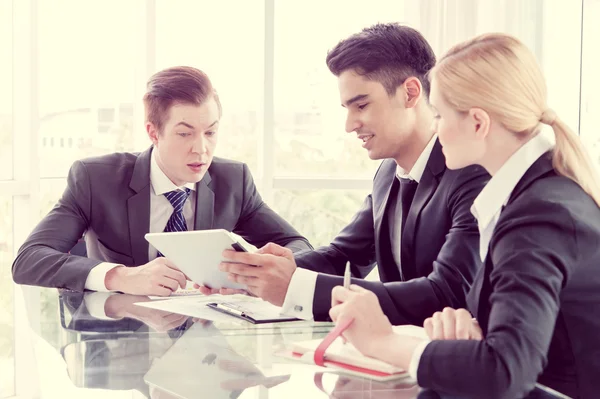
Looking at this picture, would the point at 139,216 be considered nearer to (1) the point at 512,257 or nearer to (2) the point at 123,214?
(2) the point at 123,214

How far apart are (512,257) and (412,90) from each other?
3.98ft

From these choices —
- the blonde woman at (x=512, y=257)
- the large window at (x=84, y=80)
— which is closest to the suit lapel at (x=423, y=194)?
the blonde woman at (x=512, y=257)

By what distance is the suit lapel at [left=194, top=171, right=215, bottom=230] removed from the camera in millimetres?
2914

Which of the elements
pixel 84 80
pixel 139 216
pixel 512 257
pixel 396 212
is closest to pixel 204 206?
pixel 139 216

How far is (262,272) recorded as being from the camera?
82.3 inches

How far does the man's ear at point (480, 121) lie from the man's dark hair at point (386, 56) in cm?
91

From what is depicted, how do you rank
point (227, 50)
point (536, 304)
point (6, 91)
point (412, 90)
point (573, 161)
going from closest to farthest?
point (536, 304) → point (573, 161) → point (412, 90) → point (6, 91) → point (227, 50)

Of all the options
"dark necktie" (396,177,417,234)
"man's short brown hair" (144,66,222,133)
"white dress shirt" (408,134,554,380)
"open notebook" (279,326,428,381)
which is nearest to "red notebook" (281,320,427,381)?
"open notebook" (279,326,428,381)

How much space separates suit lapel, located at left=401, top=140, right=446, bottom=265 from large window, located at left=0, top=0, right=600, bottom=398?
7.36ft

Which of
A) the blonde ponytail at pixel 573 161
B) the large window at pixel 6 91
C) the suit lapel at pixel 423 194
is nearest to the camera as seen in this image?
the blonde ponytail at pixel 573 161

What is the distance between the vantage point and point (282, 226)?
303 centimetres

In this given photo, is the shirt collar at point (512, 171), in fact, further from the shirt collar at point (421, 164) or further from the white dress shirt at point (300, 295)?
the shirt collar at point (421, 164)

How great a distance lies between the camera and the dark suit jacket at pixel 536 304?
4.31 feet

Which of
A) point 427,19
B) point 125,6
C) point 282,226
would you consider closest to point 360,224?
point 282,226
